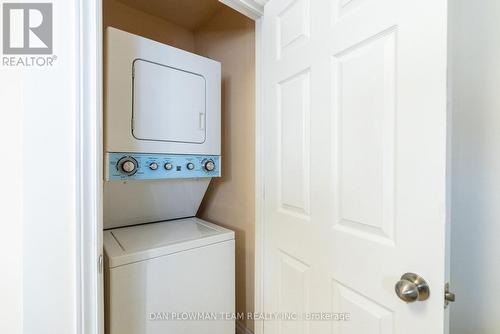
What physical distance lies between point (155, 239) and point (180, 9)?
1.77 metres

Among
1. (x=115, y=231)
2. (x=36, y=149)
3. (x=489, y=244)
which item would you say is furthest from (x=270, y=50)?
(x=115, y=231)

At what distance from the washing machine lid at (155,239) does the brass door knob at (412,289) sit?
104cm

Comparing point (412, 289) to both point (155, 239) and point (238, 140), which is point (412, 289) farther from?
point (238, 140)

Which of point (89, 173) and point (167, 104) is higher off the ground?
point (167, 104)

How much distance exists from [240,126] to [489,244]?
1.46m

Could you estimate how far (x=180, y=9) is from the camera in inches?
74.9

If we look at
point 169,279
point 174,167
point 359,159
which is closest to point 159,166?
point 174,167

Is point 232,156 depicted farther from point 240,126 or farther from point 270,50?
point 270,50

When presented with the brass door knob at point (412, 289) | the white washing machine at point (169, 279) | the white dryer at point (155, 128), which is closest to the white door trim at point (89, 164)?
the white washing machine at point (169, 279)

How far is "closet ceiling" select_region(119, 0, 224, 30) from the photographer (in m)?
1.83

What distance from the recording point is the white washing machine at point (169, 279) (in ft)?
3.80

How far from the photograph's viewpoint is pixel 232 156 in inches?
74.8

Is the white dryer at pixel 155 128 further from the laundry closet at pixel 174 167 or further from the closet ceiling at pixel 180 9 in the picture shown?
the closet ceiling at pixel 180 9

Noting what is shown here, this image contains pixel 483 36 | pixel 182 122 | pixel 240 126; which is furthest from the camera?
pixel 240 126
